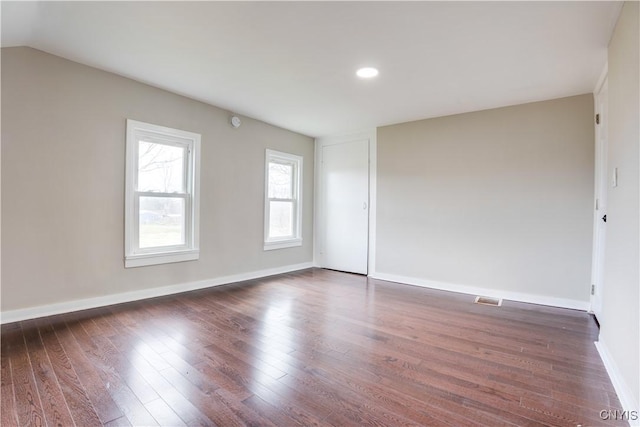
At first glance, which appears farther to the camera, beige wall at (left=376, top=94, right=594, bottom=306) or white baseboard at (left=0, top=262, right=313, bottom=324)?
beige wall at (left=376, top=94, right=594, bottom=306)

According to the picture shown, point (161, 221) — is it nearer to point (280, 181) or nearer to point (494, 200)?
point (280, 181)

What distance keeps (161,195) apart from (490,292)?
4283 mm

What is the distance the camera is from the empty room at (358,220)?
1.77m

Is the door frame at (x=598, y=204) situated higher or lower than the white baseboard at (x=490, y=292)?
higher

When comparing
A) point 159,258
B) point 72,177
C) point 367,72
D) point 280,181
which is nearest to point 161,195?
point 159,258

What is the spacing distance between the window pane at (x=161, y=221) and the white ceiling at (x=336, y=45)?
4.43 feet

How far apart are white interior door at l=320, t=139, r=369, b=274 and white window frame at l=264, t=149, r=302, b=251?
46cm

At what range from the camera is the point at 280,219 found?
523cm

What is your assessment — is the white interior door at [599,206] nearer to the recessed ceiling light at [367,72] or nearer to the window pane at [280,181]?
the recessed ceiling light at [367,72]

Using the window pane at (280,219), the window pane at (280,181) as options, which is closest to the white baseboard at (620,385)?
the window pane at (280,219)

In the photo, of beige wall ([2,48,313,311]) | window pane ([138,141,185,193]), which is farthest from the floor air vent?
window pane ([138,141,185,193])

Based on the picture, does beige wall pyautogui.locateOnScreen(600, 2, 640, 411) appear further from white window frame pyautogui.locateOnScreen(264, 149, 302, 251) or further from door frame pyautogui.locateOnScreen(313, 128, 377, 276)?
white window frame pyautogui.locateOnScreen(264, 149, 302, 251)

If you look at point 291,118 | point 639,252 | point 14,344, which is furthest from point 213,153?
point 639,252

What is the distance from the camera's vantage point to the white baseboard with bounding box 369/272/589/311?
11.2 feet
